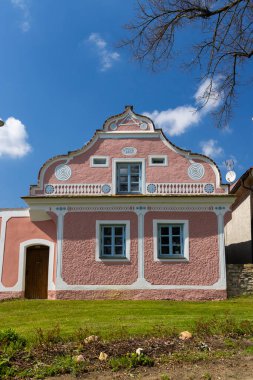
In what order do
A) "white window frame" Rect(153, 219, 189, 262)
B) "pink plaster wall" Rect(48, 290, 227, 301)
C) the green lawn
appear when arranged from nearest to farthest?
1. the green lawn
2. "pink plaster wall" Rect(48, 290, 227, 301)
3. "white window frame" Rect(153, 219, 189, 262)

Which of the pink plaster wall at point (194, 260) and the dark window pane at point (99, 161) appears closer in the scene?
the pink plaster wall at point (194, 260)

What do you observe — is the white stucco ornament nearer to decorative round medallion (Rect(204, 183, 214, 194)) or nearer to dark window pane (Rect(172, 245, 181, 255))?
decorative round medallion (Rect(204, 183, 214, 194))

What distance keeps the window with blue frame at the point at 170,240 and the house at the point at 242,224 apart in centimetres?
208

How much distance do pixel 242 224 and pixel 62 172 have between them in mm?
8890

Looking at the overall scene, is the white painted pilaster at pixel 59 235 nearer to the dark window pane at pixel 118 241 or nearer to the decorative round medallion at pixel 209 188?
the dark window pane at pixel 118 241

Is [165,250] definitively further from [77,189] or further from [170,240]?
[77,189]

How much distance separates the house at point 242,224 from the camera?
18484mm

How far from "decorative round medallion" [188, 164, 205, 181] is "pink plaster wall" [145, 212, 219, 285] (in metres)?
1.49

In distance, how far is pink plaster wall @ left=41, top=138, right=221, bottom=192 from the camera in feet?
55.5

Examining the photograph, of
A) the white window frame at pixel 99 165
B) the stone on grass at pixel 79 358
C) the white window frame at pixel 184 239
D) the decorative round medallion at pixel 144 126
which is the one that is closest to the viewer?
the stone on grass at pixel 79 358

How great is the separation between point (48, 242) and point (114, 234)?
9.19 ft

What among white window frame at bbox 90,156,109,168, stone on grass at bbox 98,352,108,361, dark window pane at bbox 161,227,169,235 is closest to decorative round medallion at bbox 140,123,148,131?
white window frame at bbox 90,156,109,168

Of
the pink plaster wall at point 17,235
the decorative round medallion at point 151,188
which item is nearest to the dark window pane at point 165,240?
the decorative round medallion at point 151,188

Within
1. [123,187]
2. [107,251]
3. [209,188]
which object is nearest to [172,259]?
[107,251]
